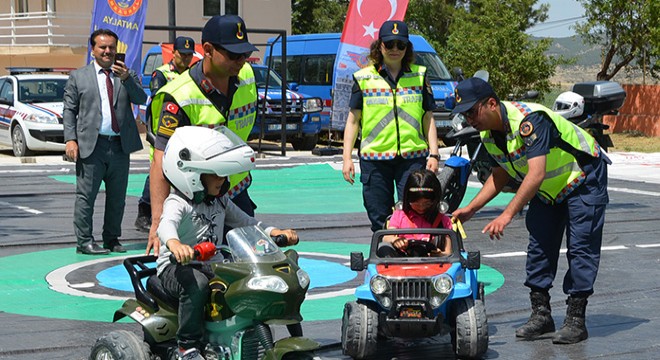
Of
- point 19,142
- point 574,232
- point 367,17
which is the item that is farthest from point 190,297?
point 19,142

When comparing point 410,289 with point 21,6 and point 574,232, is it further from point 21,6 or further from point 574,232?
point 21,6

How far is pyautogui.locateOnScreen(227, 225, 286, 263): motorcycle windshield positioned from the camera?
5.11m

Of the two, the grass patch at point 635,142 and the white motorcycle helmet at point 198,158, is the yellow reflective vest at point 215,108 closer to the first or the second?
the white motorcycle helmet at point 198,158

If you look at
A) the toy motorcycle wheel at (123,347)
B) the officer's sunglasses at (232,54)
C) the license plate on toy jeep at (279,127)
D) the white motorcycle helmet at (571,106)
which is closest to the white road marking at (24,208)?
the white motorcycle helmet at (571,106)

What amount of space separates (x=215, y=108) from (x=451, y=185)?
426cm

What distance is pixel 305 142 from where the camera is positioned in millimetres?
24547

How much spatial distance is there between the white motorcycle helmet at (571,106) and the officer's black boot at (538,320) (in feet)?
16.2

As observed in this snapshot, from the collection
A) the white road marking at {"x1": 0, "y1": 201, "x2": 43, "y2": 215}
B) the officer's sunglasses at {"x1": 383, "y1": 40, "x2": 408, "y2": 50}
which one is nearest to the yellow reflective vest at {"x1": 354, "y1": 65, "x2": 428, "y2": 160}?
the officer's sunglasses at {"x1": 383, "y1": 40, "x2": 408, "y2": 50}

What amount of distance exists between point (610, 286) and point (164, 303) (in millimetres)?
4405

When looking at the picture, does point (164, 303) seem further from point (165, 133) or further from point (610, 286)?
point (610, 286)

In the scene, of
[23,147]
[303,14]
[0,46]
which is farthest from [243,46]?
[303,14]

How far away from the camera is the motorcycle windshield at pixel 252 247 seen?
5105 millimetres

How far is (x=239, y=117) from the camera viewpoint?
6.59 meters

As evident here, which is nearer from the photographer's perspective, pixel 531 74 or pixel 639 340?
pixel 639 340
